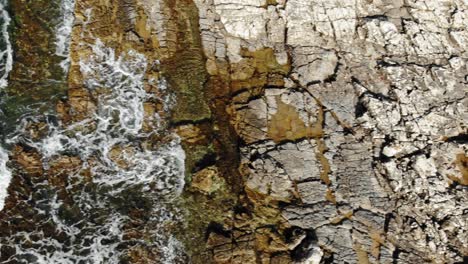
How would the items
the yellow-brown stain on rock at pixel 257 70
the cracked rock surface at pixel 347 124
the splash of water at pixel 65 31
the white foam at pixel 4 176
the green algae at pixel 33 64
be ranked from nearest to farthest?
the white foam at pixel 4 176, the cracked rock surface at pixel 347 124, the green algae at pixel 33 64, the splash of water at pixel 65 31, the yellow-brown stain on rock at pixel 257 70

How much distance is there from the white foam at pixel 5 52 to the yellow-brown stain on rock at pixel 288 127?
1369 centimetres

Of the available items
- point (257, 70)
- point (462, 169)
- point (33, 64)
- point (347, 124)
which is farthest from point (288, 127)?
point (33, 64)

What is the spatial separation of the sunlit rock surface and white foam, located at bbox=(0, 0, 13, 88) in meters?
0.10

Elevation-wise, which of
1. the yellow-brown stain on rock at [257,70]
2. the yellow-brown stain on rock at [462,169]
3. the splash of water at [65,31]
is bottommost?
the yellow-brown stain on rock at [462,169]

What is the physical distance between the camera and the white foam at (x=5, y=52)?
26734mm

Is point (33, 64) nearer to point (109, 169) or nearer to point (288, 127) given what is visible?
point (109, 169)

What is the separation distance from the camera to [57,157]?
24891 mm

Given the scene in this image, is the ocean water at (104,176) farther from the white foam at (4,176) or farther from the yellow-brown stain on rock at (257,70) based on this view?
the yellow-brown stain on rock at (257,70)

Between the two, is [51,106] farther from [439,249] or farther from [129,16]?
[439,249]

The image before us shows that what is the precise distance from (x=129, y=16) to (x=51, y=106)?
743 cm

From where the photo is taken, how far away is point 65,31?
29.4m

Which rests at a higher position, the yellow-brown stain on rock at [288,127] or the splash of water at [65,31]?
the splash of water at [65,31]

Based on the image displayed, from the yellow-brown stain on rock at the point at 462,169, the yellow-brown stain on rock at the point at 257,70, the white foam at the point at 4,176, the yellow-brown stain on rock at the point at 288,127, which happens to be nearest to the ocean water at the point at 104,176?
the white foam at the point at 4,176

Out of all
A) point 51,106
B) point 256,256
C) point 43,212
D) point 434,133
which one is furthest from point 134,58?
point 434,133
